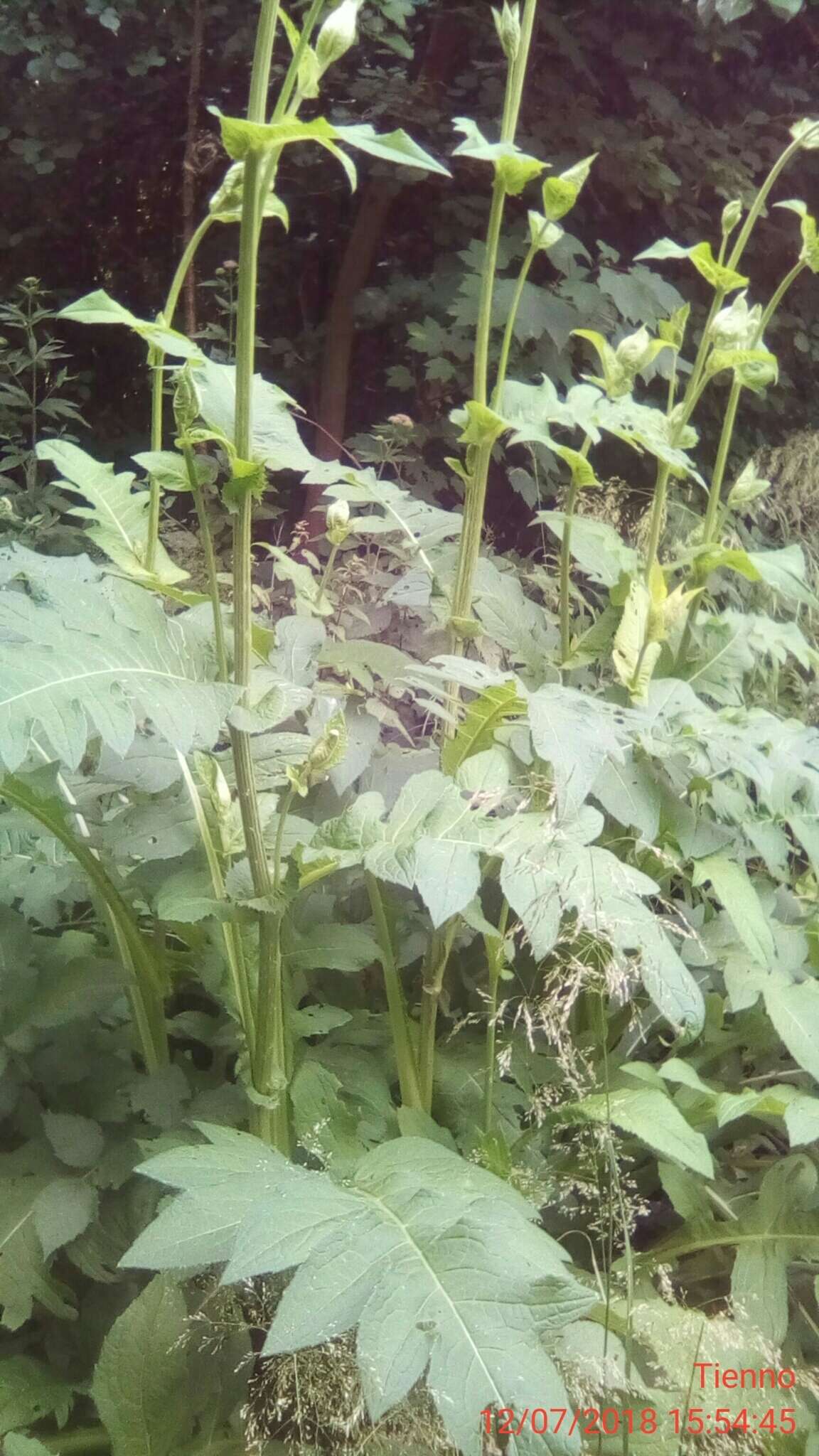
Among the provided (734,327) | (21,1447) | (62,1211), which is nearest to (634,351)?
(734,327)

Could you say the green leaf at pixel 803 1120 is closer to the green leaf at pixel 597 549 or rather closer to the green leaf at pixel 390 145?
the green leaf at pixel 597 549

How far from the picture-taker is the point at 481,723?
91cm

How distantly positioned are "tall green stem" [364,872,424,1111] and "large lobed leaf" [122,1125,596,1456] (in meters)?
0.20

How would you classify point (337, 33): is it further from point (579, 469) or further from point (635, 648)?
point (635, 648)

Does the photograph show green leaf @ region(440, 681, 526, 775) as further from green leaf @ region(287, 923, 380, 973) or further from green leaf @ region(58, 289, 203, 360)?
green leaf @ region(58, 289, 203, 360)

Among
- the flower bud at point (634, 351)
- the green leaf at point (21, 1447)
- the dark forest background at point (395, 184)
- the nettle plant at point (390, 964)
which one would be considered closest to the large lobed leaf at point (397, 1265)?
the nettle plant at point (390, 964)

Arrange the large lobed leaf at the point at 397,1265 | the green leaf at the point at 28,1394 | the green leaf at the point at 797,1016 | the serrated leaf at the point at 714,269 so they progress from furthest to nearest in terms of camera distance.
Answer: the serrated leaf at the point at 714,269
the green leaf at the point at 797,1016
the green leaf at the point at 28,1394
the large lobed leaf at the point at 397,1265

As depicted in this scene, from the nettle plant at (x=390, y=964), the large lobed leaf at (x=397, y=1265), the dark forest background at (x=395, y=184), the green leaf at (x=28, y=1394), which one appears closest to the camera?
the large lobed leaf at (x=397, y=1265)

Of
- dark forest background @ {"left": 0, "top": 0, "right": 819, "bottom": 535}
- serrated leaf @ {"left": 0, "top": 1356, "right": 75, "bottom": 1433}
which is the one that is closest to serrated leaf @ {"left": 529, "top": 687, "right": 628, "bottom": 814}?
serrated leaf @ {"left": 0, "top": 1356, "right": 75, "bottom": 1433}

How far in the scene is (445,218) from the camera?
2564 millimetres

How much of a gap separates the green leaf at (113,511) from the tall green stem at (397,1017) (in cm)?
37

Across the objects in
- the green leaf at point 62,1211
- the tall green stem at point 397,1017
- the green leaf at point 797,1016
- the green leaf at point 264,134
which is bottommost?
the green leaf at point 62,1211

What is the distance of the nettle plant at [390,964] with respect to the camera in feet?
2.19

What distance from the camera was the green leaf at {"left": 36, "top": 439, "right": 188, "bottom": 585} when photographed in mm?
948
